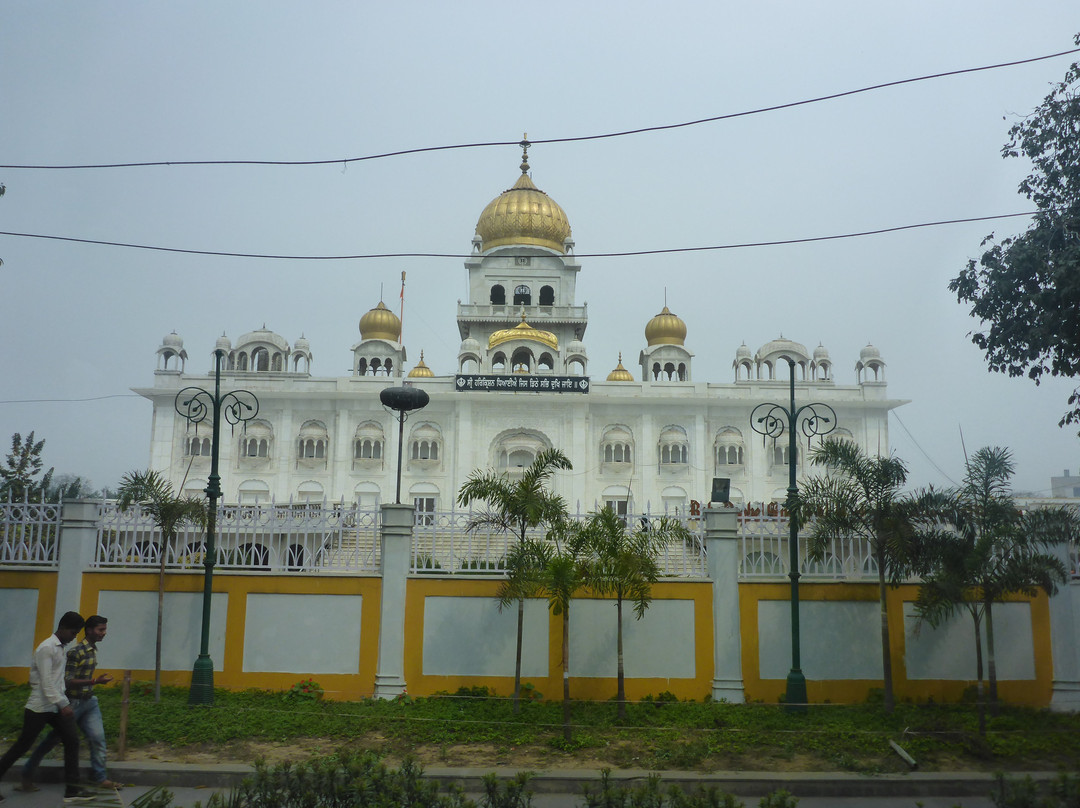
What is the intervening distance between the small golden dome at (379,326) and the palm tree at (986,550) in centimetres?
3494

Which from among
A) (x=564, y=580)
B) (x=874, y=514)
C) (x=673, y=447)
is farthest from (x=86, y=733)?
(x=673, y=447)

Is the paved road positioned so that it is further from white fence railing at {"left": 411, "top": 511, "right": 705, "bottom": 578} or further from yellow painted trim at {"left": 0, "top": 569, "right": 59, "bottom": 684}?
yellow painted trim at {"left": 0, "top": 569, "right": 59, "bottom": 684}

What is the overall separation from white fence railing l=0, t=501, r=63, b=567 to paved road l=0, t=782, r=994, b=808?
427 centimetres

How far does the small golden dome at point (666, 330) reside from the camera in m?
43.3

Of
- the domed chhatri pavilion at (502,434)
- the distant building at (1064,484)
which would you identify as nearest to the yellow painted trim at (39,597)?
the distant building at (1064,484)

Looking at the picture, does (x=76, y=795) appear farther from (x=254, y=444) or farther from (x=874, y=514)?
(x=254, y=444)

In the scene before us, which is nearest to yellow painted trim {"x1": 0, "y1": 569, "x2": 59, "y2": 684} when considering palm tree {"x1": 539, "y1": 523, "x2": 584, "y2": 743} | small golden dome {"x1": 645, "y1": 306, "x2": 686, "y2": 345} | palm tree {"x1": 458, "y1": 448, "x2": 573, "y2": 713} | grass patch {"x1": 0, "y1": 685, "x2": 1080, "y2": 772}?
grass patch {"x1": 0, "y1": 685, "x2": 1080, "y2": 772}

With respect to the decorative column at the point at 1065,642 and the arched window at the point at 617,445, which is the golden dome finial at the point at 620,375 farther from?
the decorative column at the point at 1065,642

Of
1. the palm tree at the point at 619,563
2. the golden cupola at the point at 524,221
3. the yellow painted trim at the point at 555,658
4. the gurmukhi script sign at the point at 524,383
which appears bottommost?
the yellow painted trim at the point at 555,658

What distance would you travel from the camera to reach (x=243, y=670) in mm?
10812

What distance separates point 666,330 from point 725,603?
33.2 metres

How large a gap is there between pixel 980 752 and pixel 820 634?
273 centimetres

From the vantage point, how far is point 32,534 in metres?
11.2

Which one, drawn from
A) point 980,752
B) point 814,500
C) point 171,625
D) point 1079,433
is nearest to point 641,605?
point 814,500
